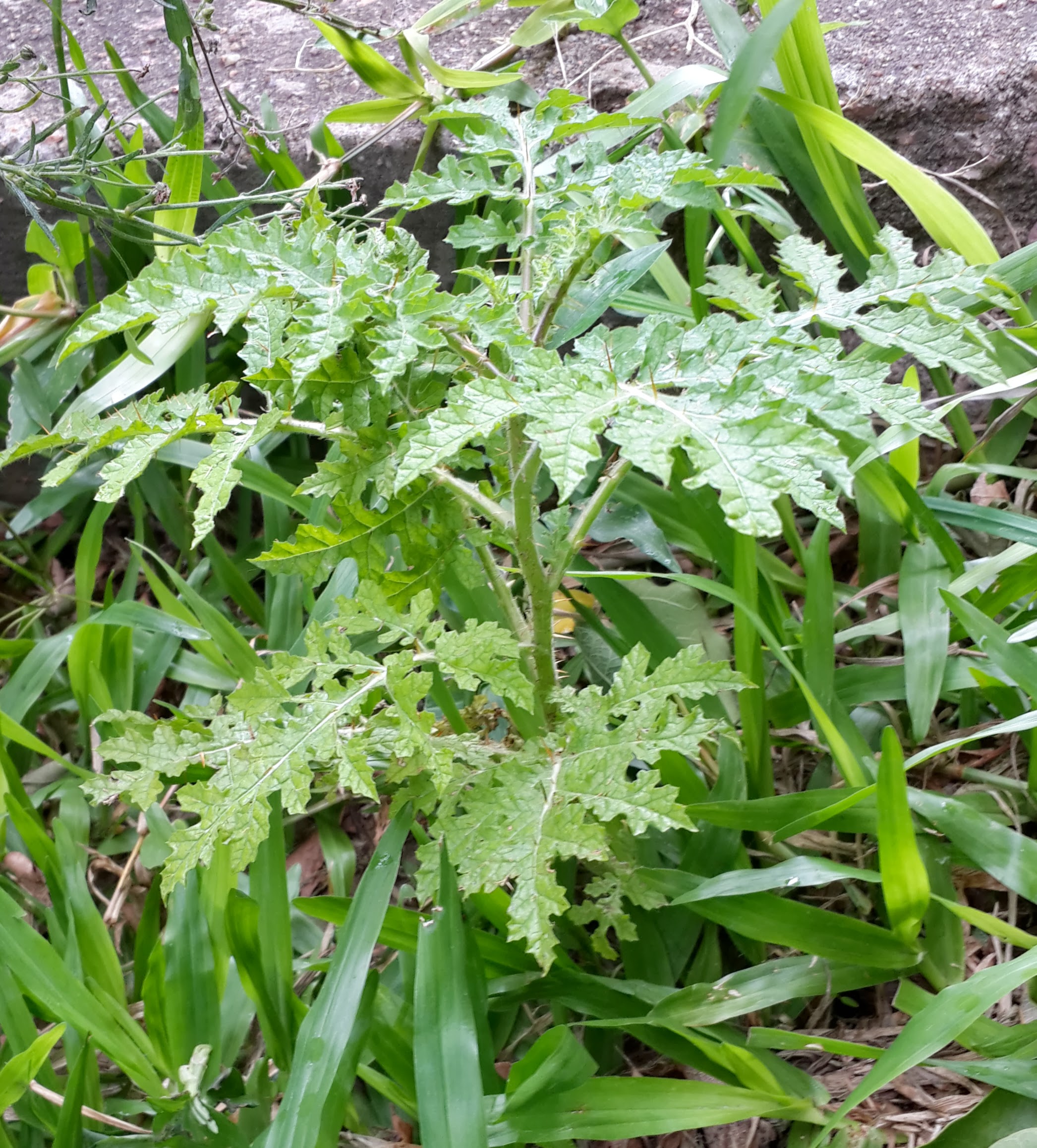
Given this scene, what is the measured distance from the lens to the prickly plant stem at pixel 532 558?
79 centimetres

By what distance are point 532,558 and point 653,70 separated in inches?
39.1

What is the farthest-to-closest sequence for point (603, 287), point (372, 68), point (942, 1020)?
point (372, 68), point (603, 287), point (942, 1020)

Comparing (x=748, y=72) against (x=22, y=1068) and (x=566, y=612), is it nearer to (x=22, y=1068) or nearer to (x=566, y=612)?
(x=566, y=612)

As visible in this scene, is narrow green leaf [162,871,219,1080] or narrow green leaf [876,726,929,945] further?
narrow green leaf [162,871,219,1080]

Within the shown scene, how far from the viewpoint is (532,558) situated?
84 cm

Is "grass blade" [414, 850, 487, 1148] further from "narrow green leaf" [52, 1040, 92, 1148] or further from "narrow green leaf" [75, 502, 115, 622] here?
"narrow green leaf" [75, 502, 115, 622]

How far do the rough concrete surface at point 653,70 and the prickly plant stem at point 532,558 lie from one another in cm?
87

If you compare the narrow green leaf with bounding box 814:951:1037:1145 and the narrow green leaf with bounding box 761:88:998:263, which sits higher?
the narrow green leaf with bounding box 761:88:998:263

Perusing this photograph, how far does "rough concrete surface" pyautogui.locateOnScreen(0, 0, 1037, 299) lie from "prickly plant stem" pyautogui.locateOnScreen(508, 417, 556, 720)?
2.86ft

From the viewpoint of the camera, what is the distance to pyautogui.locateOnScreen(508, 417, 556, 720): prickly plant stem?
2.58ft

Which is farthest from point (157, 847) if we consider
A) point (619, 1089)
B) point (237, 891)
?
point (619, 1089)

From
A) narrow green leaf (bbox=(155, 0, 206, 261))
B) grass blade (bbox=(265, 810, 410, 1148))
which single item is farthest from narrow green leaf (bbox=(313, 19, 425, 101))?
grass blade (bbox=(265, 810, 410, 1148))

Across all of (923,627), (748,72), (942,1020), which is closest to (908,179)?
(748,72)

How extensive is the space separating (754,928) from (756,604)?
33 cm
